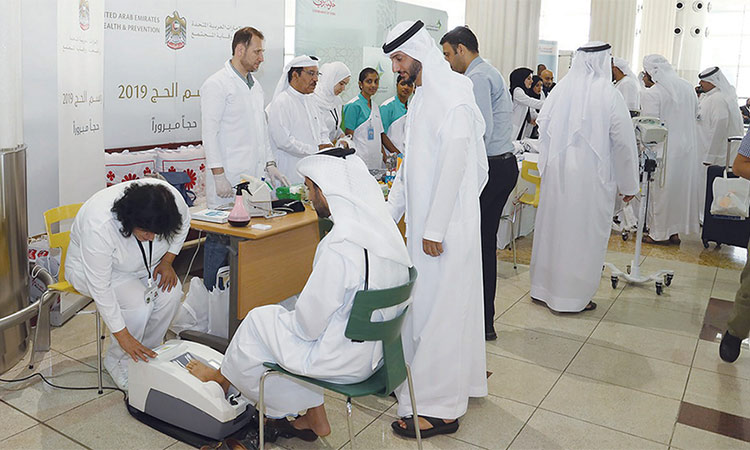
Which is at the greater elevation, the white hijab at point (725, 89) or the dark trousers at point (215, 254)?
the white hijab at point (725, 89)

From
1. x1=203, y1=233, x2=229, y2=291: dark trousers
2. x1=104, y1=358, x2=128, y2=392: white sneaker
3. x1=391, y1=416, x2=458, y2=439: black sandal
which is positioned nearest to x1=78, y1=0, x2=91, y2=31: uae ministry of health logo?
x1=203, y1=233, x2=229, y2=291: dark trousers

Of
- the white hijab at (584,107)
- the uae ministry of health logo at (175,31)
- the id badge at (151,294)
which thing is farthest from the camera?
the uae ministry of health logo at (175,31)

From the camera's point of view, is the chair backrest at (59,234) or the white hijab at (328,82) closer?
the chair backrest at (59,234)

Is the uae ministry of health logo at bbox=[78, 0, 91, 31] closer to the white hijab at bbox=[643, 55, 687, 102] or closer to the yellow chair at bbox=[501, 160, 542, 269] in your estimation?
the yellow chair at bbox=[501, 160, 542, 269]

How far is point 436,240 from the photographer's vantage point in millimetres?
2812

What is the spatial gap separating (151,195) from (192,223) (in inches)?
24.7

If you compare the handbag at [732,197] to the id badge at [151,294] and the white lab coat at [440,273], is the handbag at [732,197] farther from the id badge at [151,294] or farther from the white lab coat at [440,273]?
the id badge at [151,294]

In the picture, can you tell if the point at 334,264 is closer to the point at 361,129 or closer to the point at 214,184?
the point at 214,184

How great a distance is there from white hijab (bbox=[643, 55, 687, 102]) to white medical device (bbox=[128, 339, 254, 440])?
5.26m

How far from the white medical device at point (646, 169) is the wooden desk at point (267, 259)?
256cm

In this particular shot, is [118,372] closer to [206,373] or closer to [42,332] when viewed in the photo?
[42,332]

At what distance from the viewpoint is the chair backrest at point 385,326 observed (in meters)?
2.21

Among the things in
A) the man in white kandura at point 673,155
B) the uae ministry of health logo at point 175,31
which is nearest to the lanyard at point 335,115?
the uae ministry of health logo at point 175,31

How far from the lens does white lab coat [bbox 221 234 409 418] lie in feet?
7.48
